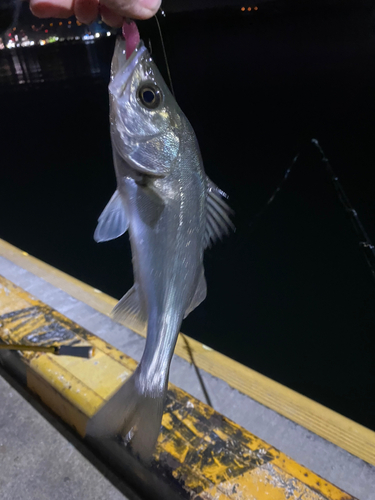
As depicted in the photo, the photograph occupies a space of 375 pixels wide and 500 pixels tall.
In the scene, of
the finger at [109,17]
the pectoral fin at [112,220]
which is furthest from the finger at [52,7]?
the pectoral fin at [112,220]

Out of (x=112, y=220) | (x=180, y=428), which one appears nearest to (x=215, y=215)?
(x=112, y=220)

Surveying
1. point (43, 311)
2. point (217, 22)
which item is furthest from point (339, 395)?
point (217, 22)

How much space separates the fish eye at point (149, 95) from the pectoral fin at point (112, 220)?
1.10 ft

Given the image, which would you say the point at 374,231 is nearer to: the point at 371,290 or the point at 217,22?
the point at 371,290

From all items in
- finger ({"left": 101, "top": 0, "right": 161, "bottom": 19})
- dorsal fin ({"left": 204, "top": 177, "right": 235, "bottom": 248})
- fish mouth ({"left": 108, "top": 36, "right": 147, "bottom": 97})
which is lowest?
dorsal fin ({"left": 204, "top": 177, "right": 235, "bottom": 248})

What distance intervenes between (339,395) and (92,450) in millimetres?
2659

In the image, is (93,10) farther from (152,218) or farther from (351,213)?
(351,213)

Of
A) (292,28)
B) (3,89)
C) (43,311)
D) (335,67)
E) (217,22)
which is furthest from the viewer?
(217,22)

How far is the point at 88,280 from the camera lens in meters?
5.76

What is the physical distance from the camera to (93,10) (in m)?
1.14

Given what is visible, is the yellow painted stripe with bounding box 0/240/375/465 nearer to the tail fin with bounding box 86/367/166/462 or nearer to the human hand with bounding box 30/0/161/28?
the tail fin with bounding box 86/367/166/462

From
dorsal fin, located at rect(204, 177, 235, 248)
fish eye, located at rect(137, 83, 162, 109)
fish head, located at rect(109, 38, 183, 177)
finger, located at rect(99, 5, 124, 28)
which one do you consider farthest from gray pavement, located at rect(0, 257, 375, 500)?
finger, located at rect(99, 5, 124, 28)

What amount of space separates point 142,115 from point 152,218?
14.3 inches

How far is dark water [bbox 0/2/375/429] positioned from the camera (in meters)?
3.99
